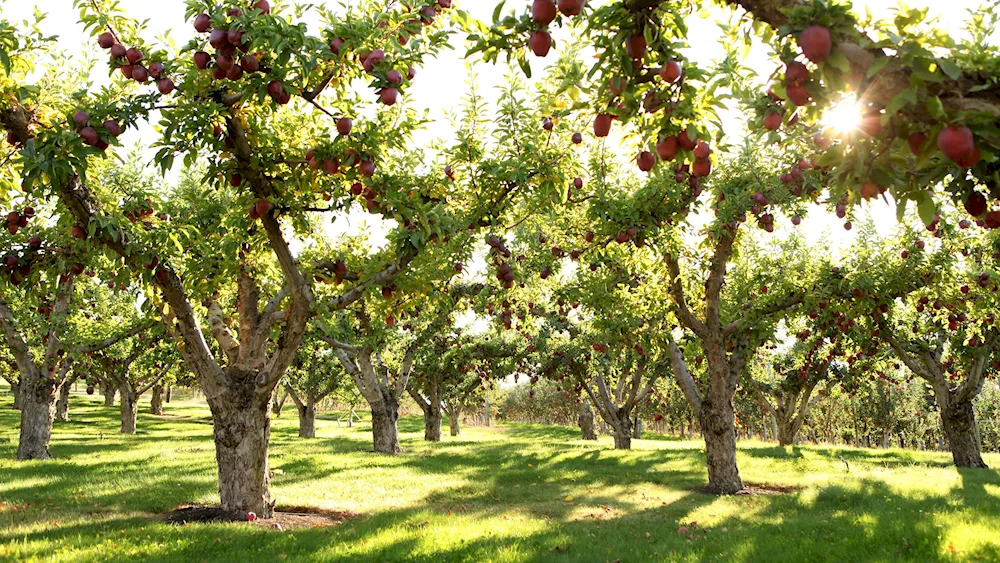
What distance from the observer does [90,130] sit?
5535 millimetres

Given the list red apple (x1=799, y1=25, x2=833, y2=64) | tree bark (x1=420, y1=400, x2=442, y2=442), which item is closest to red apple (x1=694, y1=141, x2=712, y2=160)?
red apple (x1=799, y1=25, x2=833, y2=64)

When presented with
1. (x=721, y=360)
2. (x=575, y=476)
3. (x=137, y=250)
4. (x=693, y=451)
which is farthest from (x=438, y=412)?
(x=137, y=250)

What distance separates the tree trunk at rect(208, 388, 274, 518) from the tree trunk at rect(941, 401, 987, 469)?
21.5 meters

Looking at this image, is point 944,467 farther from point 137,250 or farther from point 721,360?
point 137,250

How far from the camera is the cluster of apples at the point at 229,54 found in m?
5.12

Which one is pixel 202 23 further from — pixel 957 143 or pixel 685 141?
pixel 957 143

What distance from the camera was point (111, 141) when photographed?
18.8 feet

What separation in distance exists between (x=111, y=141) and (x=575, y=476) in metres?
14.8

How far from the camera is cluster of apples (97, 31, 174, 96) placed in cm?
575

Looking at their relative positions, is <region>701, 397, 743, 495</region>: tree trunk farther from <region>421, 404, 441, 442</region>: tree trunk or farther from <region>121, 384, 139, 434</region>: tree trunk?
<region>121, 384, 139, 434</region>: tree trunk

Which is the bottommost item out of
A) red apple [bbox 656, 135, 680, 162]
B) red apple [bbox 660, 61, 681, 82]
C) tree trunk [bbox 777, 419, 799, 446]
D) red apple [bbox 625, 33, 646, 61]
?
tree trunk [bbox 777, 419, 799, 446]

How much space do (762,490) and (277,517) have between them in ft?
37.0

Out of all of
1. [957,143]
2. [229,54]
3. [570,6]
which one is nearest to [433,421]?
[229,54]

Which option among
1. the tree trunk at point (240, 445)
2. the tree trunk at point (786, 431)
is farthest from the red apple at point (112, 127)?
the tree trunk at point (786, 431)
